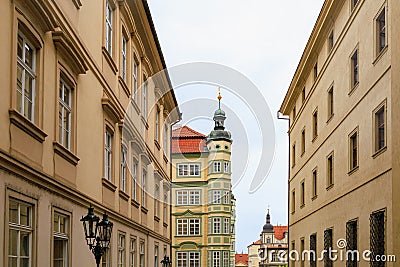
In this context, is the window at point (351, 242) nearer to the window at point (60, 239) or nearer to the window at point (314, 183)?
the window at point (314, 183)

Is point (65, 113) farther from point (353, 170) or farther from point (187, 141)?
point (187, 141)

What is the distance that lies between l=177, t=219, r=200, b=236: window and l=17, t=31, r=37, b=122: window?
53.8m

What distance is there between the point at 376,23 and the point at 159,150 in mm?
14425

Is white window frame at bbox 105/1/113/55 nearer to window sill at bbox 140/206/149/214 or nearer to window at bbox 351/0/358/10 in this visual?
window at bbox 351/0/358/10

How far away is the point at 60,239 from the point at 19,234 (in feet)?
9.24

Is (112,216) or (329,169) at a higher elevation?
(329,169)

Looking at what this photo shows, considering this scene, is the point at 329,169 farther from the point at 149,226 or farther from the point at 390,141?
the point at 390,141

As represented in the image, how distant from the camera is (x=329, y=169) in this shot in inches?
1009

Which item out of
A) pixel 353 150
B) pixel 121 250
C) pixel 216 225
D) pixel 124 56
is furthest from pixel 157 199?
pixel 216 225

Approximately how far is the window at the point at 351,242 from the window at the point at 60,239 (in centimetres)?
1014

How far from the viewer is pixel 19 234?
32.2ft

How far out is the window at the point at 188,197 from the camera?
211 feet

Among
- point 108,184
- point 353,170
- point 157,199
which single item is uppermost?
point 353,170

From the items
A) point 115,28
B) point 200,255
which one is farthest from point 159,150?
point 200,255
